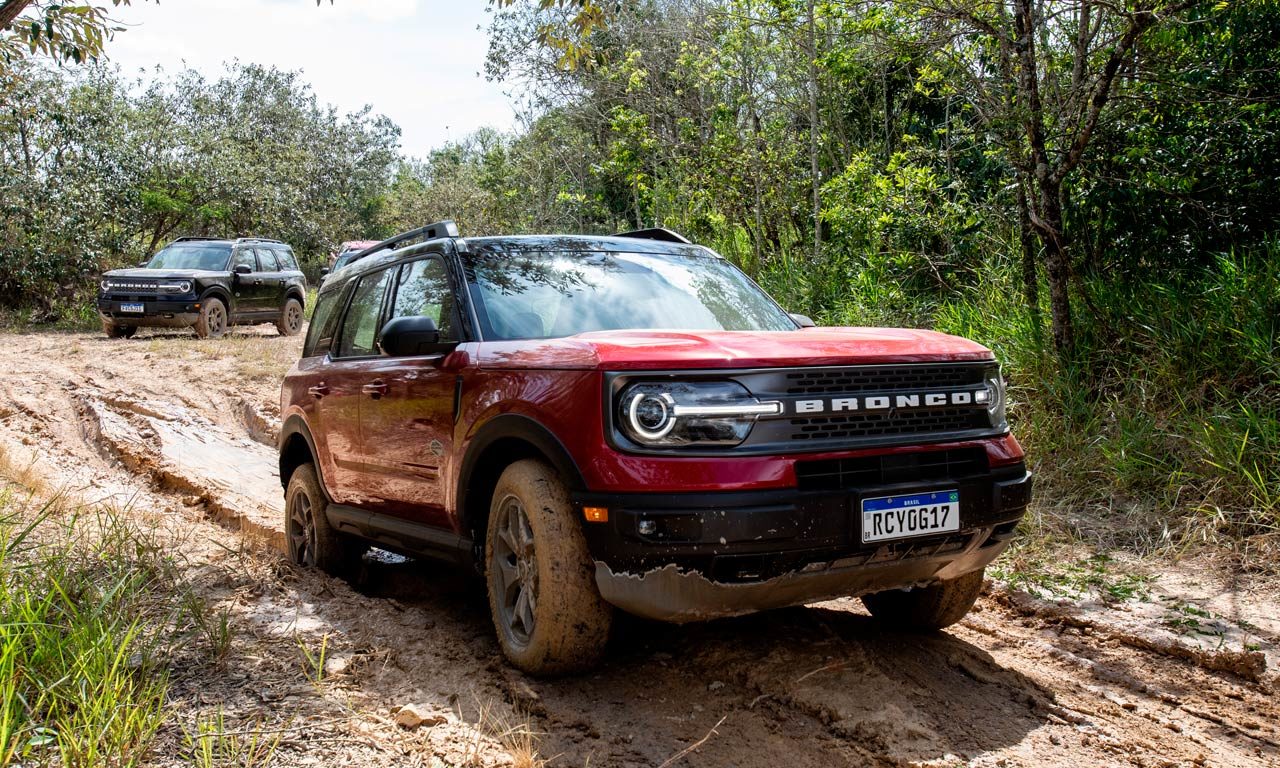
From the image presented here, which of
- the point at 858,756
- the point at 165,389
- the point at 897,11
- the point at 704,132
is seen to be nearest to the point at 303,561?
the point at 858,756

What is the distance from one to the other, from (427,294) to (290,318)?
16313mm

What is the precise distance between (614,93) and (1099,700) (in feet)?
54.5

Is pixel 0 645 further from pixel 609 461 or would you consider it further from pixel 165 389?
pixel 165 389

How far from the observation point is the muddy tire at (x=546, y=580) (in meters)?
3.31

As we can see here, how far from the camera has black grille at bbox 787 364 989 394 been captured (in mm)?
3273

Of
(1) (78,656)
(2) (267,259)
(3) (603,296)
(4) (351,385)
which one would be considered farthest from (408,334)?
(2) (267,259)

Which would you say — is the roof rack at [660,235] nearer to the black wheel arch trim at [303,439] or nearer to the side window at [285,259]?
the black wheel arch trim at [303,439]

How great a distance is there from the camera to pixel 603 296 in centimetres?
425

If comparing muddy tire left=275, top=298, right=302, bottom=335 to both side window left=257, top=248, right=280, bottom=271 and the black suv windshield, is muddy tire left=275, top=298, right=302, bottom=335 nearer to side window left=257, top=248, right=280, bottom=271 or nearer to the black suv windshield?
side window left=257, top=248, right=280, bottom=271

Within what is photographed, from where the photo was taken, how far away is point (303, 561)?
5773 millimetres

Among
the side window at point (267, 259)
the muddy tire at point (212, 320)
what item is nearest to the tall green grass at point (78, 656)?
the muddy tire at point (212, 320)

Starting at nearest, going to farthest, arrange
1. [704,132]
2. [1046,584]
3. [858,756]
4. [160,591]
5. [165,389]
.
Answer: [858,756] → [160,591] → [1046,584] → [165,389] → [704,132]

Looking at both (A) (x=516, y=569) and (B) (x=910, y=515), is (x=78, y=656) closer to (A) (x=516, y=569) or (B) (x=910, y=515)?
(A) (x=516, y=569)

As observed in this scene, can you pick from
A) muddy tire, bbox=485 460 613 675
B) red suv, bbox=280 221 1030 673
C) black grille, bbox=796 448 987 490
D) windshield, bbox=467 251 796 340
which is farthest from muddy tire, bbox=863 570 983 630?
muddy tire, bbox=485 460 613 675
